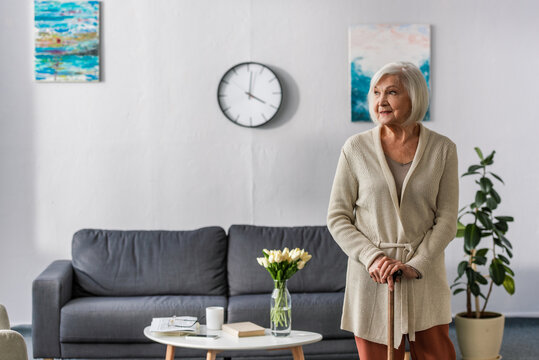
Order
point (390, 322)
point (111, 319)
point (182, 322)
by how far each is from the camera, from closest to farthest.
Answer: point (390, 322) < point (182, 322) < point (111, 319)

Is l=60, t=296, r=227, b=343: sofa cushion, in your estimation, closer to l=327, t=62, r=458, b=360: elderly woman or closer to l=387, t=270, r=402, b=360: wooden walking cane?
l=327, t=62, r=458, b=360: elderly woman

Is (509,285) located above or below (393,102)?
below

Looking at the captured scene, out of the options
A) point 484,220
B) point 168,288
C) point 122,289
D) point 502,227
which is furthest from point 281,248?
point 502,227

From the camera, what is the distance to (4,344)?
207 cm

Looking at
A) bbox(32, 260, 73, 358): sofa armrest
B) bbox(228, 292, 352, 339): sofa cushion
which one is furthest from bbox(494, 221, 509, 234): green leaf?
bbox(32, 260, 73, 358): sofa armrest

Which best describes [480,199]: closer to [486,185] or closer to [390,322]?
[486,185]

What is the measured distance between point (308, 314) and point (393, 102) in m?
1.92

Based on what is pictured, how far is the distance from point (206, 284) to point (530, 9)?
2.96 meters

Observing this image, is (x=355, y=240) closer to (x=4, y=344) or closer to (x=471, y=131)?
(x=4, y=344)

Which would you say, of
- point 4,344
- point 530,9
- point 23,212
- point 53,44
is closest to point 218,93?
point 53,44

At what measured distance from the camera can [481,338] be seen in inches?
153

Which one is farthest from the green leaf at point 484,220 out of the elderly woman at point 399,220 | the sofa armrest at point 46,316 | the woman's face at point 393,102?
the sofa armrest at point 46,316

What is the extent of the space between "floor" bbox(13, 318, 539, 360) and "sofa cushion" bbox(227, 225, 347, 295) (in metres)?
0.95

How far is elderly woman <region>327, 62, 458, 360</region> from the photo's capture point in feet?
6.27
